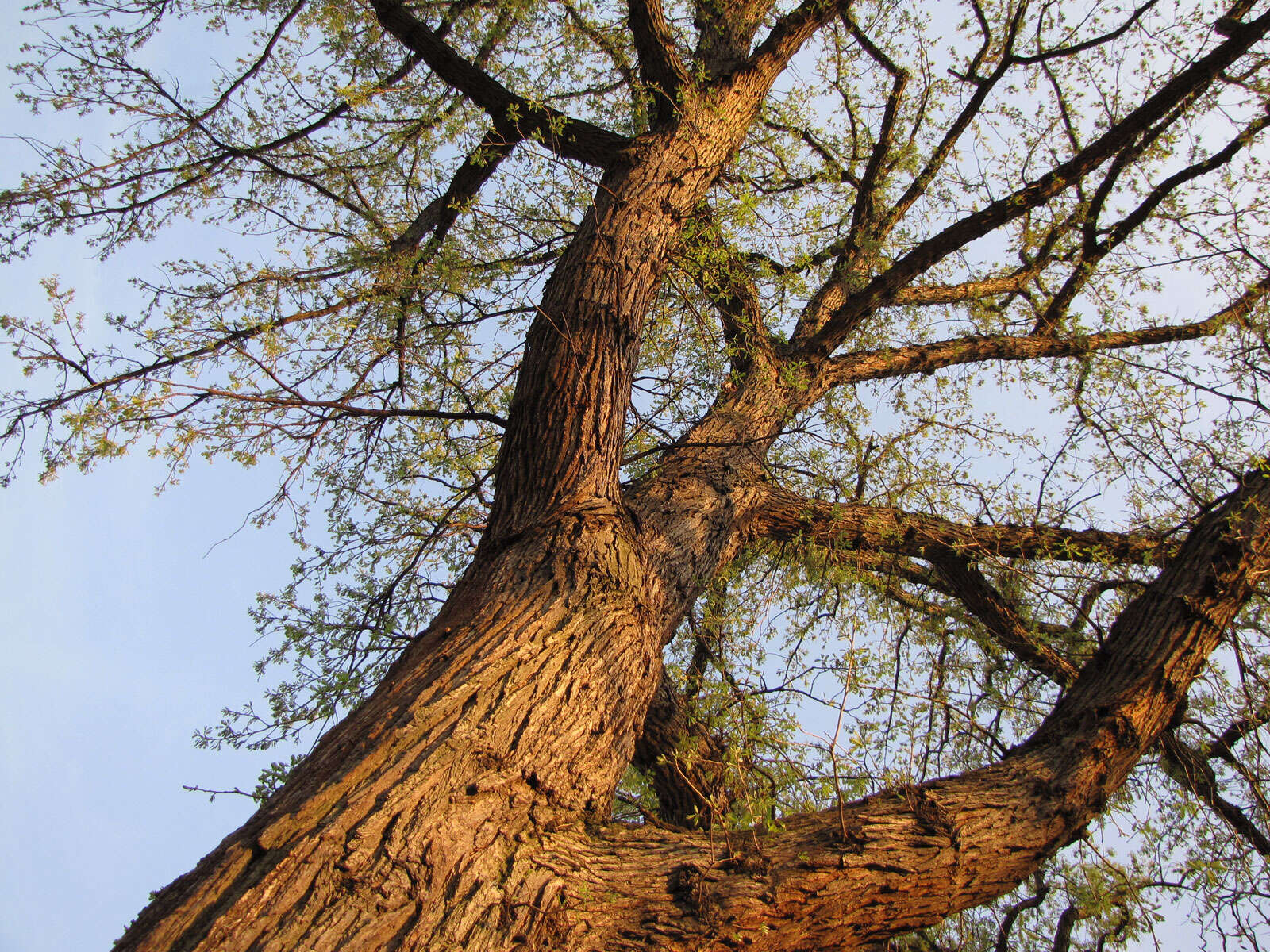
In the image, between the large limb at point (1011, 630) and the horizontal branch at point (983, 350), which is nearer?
the large limb at point (1011, 630)

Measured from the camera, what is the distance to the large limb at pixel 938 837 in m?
1.85

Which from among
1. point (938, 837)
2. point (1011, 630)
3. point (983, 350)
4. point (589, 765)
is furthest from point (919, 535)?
point (589, 765)

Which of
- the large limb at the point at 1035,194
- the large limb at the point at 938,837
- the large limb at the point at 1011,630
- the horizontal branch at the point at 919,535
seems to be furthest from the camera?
the large limb at the point at 1035,194

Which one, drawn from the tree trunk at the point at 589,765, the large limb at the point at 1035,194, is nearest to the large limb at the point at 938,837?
the tree trunk at the point at 589,765

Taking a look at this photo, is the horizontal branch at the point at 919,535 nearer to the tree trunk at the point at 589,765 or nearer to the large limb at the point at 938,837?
the tree trunk at the point at 589,765

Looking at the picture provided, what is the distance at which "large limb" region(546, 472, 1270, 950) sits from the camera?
1.85m

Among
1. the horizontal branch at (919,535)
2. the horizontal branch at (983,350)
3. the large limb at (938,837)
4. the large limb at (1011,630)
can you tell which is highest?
the horizontal branch at (983,350)

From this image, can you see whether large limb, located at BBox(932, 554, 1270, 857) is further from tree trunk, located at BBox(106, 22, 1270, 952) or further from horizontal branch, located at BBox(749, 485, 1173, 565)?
tree trunk, located at BBox(106, 22, 1270, 952)

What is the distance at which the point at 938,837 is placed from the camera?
87.4 inches

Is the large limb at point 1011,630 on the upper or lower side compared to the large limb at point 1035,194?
lower

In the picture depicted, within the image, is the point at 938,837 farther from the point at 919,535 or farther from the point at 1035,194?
the point at 1035,194

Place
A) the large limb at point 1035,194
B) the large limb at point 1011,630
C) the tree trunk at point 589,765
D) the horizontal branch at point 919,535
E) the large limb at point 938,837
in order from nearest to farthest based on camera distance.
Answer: the tree trunk at point 589,765 < the large limb at point 938,837 < the large limb at point 1011,630 < the horizontal branch at point 919,535 < the large limb at point 1035,194

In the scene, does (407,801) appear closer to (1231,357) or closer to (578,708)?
(578,708)

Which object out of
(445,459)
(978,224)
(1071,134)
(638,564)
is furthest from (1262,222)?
(445,459)
